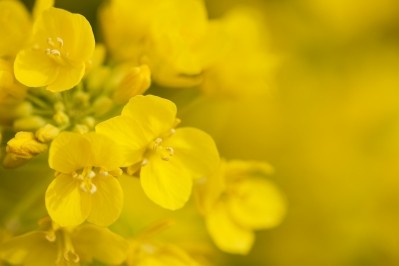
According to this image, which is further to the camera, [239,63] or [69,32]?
[239,63]

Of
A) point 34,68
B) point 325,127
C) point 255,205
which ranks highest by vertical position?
point 34,68

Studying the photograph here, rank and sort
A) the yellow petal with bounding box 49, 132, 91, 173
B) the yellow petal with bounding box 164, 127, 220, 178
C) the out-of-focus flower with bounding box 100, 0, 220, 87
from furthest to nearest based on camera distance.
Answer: the out-of-focus flower with bounding box 100, 0, 220, 87 → the yellow petal with bounding box 164, 127, 220, 178 → the yellow petal with bounding box 49, 132, 91, 173

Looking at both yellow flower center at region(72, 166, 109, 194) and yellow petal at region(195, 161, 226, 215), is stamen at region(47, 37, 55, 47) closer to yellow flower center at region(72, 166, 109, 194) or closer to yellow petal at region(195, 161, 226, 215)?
yellow flower center at region(72, 166, 109, 194)

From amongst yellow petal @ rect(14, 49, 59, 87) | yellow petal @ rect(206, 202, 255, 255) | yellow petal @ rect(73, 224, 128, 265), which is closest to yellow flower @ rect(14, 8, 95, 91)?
yellow petal @ rect(14, 49, 59, 87)

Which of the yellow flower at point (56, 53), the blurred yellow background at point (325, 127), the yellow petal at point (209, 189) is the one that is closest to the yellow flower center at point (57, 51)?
the yellow flower at point (56, 53)

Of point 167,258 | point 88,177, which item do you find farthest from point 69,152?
point 167,258

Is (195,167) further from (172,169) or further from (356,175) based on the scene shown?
(356,175)

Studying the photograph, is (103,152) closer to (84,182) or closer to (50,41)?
(84,182)

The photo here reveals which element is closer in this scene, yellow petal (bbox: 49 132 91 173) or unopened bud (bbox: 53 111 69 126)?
yellow petal (bbox: 49 132 91 173)
